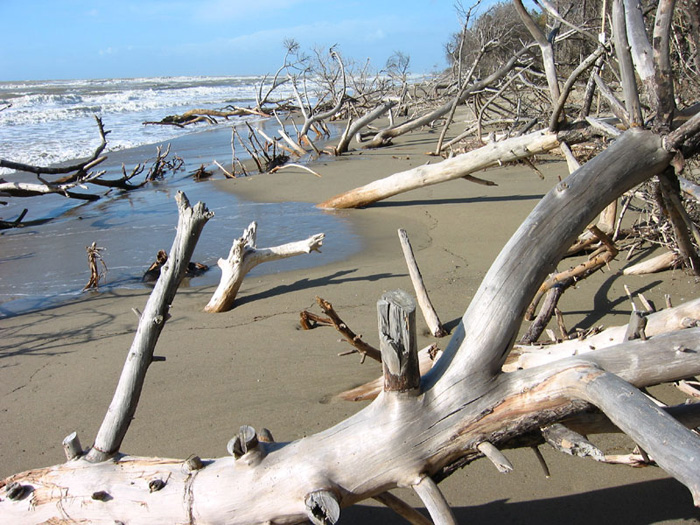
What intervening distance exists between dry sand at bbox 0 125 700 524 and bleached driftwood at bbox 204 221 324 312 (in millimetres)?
139

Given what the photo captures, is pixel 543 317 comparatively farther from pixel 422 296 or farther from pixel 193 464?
pixel 193 464

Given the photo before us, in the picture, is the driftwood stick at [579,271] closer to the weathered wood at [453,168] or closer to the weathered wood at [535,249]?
the weathered wood at [535,249]

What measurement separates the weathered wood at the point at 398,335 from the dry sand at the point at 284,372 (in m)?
0.99

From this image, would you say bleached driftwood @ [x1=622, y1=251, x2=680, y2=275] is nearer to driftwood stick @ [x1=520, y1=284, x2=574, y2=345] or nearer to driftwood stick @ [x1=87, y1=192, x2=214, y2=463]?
driftwood stick @ [x1=520, y1=284, x2=574, y2=345]

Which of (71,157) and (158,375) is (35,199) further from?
(158,375)

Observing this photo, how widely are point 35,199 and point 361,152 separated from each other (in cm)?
701

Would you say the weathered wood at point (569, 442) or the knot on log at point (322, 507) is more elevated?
the weathered wood at point (569, 442)

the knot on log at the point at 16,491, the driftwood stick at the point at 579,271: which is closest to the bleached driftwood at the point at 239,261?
the driftwood stick at the point at 579,271

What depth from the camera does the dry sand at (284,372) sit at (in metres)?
2.58

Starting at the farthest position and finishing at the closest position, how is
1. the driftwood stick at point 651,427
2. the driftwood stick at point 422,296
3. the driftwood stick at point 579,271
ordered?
the driftwood stick at point 422,296
the driftwood stick at point 579,271
the driftwood stick at point 651,427

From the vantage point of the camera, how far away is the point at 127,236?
809cm

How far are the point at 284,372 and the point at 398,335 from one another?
2.17 metres

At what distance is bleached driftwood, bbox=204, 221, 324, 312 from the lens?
514 centimetres

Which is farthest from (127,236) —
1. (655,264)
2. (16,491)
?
(655,264)
